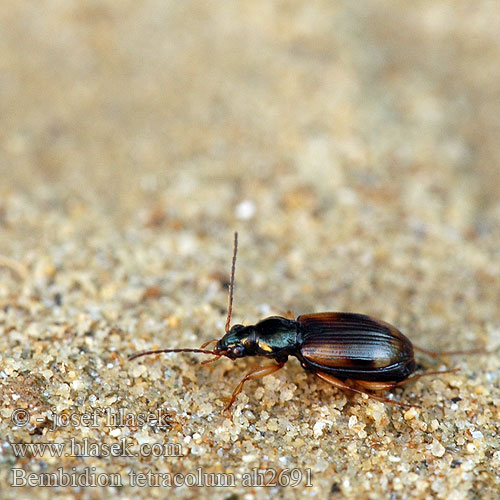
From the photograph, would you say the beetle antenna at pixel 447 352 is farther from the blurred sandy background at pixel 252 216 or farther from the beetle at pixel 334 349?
the beetle at pixel 334 349

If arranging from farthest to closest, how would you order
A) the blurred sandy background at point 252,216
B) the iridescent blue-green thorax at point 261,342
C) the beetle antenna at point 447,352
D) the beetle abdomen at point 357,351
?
1. the beetle antenna at point 447,352
2. the iridescent blue-green thorax at point 261,342
3. the beetle abdomen at point 357,351
4. the blurred sandy background at point 252,216

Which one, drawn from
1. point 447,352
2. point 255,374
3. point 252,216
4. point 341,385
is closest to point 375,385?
point 341,385

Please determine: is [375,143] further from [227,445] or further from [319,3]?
[227,445]

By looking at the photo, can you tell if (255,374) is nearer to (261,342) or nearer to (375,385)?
(261,342)

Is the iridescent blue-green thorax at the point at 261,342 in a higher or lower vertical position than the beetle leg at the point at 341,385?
higher

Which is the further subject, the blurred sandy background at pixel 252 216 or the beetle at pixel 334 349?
the beetle at pixel 334 349

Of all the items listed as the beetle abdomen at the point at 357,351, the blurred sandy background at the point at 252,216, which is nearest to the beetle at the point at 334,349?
the beetle abdomen at the point at 357,351

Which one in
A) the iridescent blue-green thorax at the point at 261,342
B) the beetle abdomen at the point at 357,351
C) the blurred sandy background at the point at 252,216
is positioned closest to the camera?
the blurred sandy background at the point at 252,216
